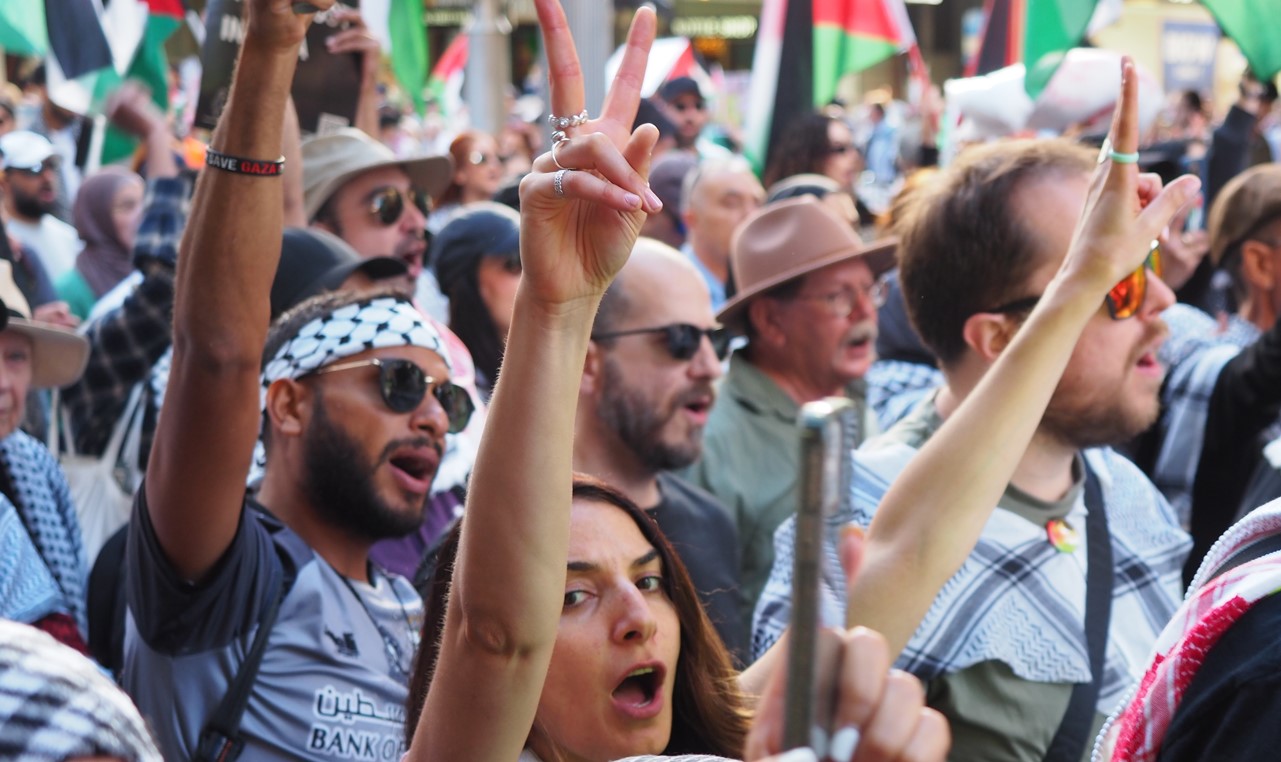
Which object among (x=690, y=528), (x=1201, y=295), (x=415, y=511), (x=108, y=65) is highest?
(x=108, y=65)

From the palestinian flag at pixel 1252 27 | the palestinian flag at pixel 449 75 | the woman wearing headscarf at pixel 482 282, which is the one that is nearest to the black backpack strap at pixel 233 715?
the woman wearing headscarf at pixel 482 282

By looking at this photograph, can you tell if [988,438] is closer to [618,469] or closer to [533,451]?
[533,451]

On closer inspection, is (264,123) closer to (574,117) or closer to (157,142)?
(574,117)

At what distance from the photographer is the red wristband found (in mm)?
2221

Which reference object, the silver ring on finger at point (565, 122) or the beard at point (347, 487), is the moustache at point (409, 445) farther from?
the silver ring on finger at point (565, 122)

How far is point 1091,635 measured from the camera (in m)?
2.50

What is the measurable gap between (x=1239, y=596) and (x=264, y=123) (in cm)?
149

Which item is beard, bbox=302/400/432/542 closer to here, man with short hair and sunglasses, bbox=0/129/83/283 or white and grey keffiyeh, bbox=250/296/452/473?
white and grey keffiyeh, bbox=250/296/452/473

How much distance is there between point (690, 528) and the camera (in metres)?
3.58

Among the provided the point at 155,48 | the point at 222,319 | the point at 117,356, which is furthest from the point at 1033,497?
the point at 155,48

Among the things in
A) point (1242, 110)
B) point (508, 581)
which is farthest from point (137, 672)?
point (1242, 110)

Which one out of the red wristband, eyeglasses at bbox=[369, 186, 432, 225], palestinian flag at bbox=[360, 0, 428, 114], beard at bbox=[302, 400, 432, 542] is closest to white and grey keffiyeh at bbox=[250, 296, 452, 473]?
beard at bbox=[302, 400, 432, 542]

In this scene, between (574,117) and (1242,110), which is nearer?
(574,117)

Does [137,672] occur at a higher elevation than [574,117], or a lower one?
lower
